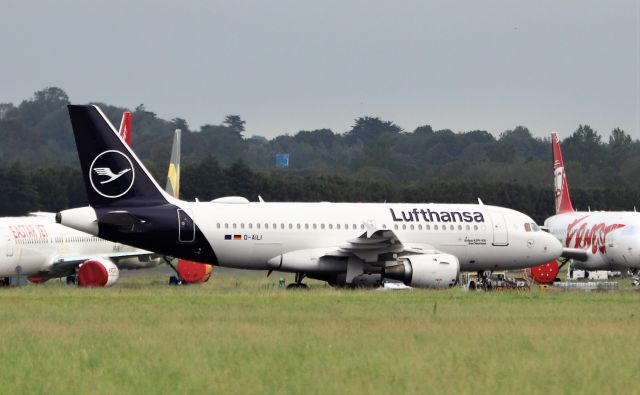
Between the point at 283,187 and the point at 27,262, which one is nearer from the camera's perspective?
the point at 27,262

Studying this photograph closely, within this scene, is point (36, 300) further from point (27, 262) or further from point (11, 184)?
point (11, 184)

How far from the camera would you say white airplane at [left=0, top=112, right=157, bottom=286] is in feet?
171

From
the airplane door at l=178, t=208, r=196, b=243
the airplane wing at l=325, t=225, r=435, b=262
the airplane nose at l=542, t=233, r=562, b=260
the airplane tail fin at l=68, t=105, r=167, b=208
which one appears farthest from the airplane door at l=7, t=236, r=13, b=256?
the airplane nose at l=542, t=233, r=562, b=260

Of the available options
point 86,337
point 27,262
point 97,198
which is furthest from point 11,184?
point 86,337

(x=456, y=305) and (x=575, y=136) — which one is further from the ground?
(x=575, y=136)

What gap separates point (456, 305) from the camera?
35.8 m

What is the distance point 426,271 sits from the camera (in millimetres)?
44875

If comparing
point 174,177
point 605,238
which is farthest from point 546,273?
point 174,177

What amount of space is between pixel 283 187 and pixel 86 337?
198ft

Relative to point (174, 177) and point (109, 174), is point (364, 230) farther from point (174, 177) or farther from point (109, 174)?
point (174, 177)

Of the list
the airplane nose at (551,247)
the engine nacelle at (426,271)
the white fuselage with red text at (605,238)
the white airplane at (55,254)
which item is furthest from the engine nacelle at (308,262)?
the white fuselage with red text at (605,238)

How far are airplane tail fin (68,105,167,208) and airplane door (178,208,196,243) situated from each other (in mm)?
1018

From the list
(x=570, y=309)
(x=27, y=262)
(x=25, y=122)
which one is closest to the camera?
(x=570, y=309)

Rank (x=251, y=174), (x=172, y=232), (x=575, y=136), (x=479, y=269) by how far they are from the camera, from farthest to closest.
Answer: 1. (x=575, y=136)
2. (x=251, y=174)
3. (x=479, y=269)
4. (x=172, y=232)
